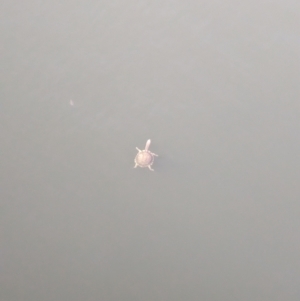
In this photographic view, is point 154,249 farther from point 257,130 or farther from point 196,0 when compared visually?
point 196,0

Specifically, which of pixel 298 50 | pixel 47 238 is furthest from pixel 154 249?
pixel 298 50

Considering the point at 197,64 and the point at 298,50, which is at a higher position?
the point at 298,50

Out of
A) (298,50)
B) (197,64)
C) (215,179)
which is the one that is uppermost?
(298,50)

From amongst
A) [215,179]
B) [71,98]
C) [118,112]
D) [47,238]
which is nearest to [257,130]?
[215,179]

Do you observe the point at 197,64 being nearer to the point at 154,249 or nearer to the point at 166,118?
the point at 166,118
